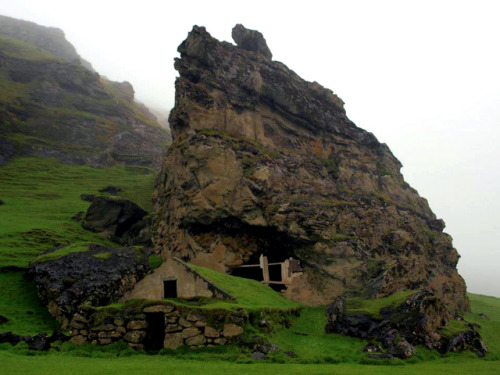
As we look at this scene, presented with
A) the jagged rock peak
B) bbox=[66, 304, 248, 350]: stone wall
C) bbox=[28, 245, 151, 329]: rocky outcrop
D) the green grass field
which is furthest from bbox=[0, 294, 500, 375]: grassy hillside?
the jagged rock peak

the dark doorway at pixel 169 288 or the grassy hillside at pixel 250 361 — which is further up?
the dark doorway at pixel 169 288

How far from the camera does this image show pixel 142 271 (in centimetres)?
3297

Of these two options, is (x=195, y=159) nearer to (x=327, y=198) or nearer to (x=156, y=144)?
(x=327, y=198)

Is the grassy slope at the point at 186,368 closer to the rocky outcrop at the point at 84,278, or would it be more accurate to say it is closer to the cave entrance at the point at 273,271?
the rocky outcrop at the point at 84,278

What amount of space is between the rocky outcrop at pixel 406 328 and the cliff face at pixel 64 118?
3459 inches

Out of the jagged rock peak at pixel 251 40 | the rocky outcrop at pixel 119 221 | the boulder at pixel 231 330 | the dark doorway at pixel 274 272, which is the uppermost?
the jagged rock peak at pixel 251 40

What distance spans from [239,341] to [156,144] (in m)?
112

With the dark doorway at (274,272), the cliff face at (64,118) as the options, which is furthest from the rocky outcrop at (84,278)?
the cliff face at (64,118)

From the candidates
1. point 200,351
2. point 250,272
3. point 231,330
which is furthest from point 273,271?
point 200,351

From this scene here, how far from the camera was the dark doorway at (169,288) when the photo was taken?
24.4 metres

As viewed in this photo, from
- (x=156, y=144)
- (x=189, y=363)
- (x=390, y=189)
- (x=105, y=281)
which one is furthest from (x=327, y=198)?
(x=156, y=144)

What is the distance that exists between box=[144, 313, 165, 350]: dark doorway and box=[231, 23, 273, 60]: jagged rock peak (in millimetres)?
53950

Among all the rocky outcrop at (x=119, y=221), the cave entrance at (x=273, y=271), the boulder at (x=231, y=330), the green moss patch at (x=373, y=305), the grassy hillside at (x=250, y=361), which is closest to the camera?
the grassy hillside at (x=250, y=361)

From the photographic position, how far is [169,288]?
24.5 m
